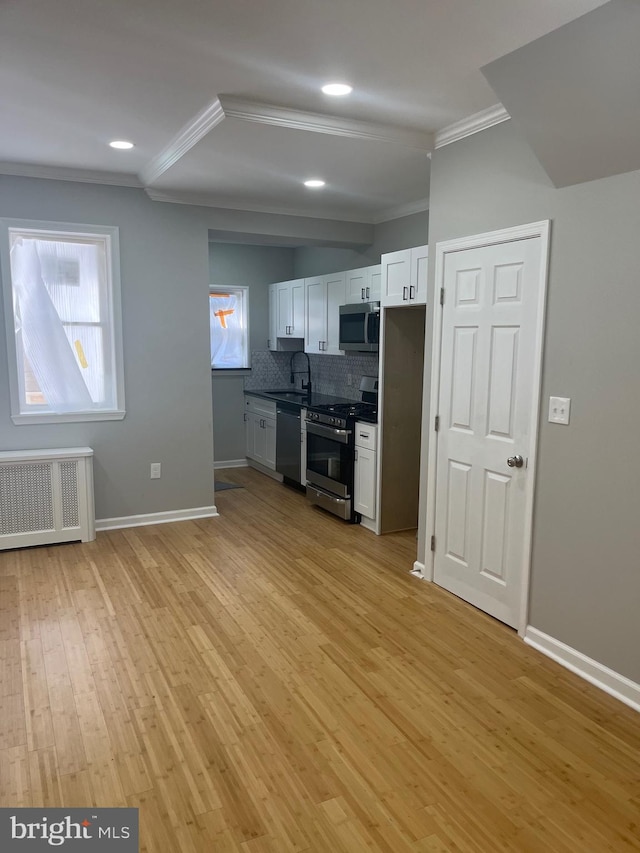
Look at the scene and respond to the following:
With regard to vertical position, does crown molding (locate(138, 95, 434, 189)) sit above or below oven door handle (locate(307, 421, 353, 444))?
above

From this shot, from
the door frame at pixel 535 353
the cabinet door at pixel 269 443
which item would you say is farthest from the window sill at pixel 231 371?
the door frame at pixel 535 353

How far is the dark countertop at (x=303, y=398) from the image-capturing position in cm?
595

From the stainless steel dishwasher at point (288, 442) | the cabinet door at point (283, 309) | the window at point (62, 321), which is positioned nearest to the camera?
the window at point (62, 321)

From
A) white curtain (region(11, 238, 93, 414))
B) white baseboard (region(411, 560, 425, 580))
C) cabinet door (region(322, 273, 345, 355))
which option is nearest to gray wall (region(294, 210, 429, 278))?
cabinet door (region(322, 273, 345, 355))

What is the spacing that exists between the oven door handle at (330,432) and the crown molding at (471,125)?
7.38 feet

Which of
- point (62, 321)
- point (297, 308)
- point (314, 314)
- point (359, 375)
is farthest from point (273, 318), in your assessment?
point (62, 321)

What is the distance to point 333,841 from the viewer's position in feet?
6.11

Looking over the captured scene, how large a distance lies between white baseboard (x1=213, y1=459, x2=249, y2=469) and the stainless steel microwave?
2.28 metres

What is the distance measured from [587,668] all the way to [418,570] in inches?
52.7

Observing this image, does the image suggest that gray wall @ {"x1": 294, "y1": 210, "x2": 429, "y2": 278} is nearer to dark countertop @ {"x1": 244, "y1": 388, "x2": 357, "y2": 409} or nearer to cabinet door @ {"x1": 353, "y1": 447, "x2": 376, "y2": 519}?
dark countertop @ {"x1": 244, "y1": 388, "x2": 357, "y2": 409}

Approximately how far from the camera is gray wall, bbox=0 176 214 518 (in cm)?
458

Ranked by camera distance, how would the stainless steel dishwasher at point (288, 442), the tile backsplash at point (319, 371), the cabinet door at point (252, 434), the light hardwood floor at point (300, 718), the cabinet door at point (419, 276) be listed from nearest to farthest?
1. the light hardwood floor at point (300, 718)
2. the cabinet door at point (419, 276)
3. the stainless steel dishwasher at point (288, 442)
4. the tile backsplash at point (319, 371)
5. the cabinet door at point (252, 434)

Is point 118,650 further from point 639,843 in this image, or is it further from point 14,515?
point 639,843

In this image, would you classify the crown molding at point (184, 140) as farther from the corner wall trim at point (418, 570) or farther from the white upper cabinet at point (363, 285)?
the corner wall trim at point (418, 570)
